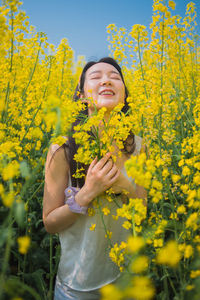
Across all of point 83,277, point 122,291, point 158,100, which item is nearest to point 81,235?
point 83,277

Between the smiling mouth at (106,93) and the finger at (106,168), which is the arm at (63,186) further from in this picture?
the smiling mouth at (106,93)

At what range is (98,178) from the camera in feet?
4.57

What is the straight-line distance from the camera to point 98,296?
1735 mm

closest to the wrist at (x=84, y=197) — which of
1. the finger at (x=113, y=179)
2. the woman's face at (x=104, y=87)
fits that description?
the finger at (x=113, y=179)

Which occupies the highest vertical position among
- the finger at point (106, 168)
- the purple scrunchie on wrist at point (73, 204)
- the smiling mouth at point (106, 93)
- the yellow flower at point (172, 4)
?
the yellow flower at point (172, 4)

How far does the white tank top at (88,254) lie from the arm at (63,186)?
0.35ft

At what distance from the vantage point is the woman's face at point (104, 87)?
1690 millimetres

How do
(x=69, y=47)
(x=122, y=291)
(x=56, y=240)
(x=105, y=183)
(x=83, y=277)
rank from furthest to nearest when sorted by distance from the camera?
(x=69, y=47)
(x=56, y=240)
(x=83, y=277)
(x=105, y=183)
(x=122, y=291)

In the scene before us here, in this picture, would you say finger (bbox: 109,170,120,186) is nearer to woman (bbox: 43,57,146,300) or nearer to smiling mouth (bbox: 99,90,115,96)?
woman (bbox: 43,57,146,300)

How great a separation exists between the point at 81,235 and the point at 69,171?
17.5 inches

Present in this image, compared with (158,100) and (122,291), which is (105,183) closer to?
(158,100)

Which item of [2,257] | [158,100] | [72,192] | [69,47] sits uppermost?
[69,47]

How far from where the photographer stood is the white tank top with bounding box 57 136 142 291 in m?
1.69

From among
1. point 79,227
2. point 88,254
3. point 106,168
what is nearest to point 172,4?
Result: point 106,168
